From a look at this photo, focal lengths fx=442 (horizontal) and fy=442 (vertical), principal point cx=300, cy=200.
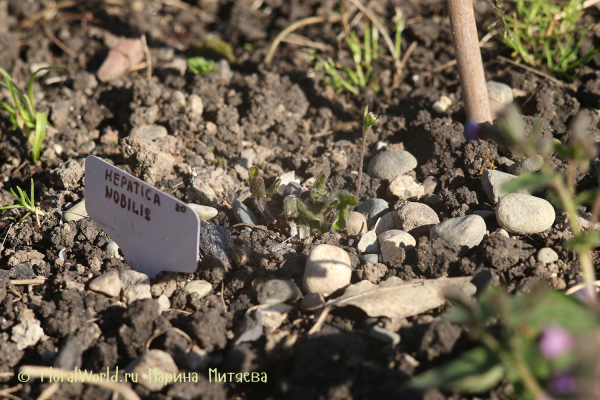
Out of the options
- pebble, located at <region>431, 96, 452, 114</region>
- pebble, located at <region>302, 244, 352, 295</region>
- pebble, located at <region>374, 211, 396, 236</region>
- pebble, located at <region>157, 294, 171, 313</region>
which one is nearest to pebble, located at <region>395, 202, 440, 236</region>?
pebble, located at <region>374, 211, 396, 236</region>

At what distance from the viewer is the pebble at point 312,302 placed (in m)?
1.59

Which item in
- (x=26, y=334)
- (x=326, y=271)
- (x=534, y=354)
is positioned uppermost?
(x=534, y=354)

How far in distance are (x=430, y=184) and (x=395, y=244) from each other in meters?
0.49

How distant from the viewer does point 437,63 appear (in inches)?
115

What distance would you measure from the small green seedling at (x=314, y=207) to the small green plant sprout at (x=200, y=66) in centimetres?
125

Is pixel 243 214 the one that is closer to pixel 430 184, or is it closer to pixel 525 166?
pixel 430 184

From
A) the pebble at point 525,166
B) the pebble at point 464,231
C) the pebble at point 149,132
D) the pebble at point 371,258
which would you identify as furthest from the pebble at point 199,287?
the pebble at point 525,166

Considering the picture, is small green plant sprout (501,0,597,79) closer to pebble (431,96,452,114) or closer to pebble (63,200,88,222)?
pebble (431,96,452,114)

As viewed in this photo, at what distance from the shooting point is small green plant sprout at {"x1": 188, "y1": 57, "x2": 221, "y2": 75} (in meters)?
2.88

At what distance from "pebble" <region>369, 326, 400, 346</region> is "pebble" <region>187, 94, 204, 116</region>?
5.64ft

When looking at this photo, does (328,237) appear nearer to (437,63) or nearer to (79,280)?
(79,280)

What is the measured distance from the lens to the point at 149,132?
8.26 feet

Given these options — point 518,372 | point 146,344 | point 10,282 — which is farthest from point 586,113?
point 10,282

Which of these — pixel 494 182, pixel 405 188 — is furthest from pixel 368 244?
pixel 494 182
